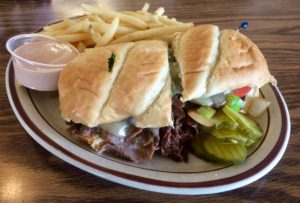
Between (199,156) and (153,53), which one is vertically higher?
(153,53)

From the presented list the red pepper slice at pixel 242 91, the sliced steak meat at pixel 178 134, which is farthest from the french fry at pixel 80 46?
the red pepper slice at pixel 242 91

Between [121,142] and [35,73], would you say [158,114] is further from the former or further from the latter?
[35,73]

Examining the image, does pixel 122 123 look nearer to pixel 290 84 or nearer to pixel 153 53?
pixel 153 53

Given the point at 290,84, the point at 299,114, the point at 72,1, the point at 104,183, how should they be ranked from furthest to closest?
the point at 72,1, the point at 290,84, the point at 299,114, the point at 104,183

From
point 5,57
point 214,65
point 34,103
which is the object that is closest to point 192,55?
point 214,65

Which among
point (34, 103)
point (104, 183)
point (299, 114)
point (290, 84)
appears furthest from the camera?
point (290, 84)

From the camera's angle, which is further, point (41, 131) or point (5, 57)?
point (5, 57)
